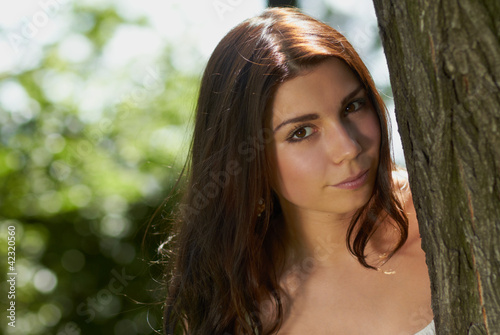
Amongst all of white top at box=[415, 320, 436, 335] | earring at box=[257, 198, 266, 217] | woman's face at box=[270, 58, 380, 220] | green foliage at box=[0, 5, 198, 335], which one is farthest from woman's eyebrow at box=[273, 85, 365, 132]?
green foliage at box=[0, 5, 198, 335]

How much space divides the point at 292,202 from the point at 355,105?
0.44m

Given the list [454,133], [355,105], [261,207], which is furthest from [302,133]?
[454,133]

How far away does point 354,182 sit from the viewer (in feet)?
6.64

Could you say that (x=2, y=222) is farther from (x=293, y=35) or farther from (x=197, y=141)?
(x=293, y=35)

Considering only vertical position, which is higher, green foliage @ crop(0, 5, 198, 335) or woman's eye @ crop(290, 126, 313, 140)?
woman's eye @ crop(290, 126, 313, 140)

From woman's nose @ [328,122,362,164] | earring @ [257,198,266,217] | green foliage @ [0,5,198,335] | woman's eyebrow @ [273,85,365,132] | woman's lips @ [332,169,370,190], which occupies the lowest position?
green foliage @ [0,5,198,335]

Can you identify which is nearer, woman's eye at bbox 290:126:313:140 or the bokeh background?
woman's eye at bbox 290:126:313:140

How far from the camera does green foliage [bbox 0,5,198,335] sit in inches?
140

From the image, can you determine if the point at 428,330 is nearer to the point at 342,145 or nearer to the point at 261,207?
the point at 342,145

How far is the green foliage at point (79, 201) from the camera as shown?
356 centimetres

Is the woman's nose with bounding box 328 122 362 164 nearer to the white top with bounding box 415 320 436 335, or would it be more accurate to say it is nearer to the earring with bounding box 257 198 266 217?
the earring with bounding box 257 198 266 217

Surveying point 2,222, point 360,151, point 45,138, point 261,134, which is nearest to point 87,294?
point 2,222

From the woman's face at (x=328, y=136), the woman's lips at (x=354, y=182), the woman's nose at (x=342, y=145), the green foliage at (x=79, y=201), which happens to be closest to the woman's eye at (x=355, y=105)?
the woman's face at (x=328, y=136)

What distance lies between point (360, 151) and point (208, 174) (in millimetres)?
680
